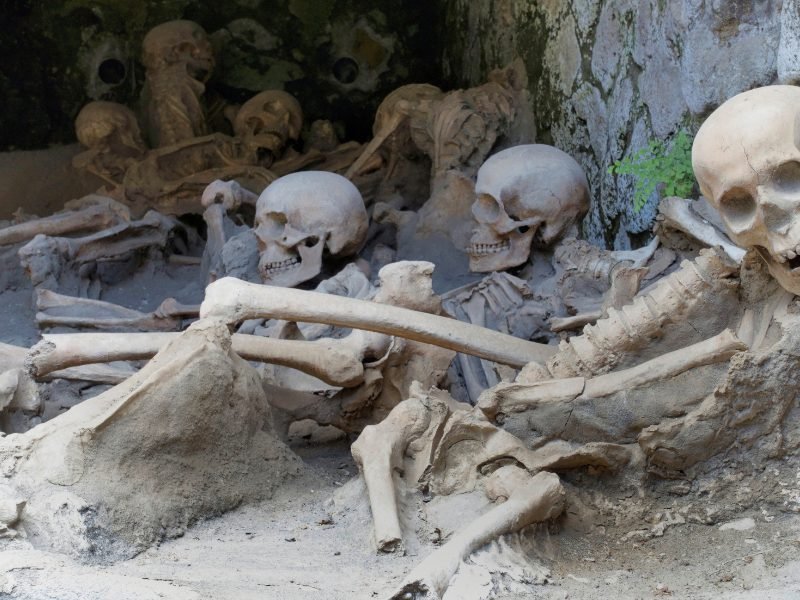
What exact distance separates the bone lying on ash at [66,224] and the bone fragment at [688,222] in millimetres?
2485

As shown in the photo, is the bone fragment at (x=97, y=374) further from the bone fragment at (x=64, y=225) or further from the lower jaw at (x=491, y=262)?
the bone fragment at (x=64, y=225)

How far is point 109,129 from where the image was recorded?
6.48m

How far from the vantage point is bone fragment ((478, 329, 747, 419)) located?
3.28 meters

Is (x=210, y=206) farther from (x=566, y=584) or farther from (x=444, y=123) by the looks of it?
(x=566, y=584)

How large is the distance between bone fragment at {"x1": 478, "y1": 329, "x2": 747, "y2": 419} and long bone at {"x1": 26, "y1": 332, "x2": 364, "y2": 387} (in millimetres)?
620

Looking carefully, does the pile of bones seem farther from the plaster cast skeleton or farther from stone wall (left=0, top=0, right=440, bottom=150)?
stone wall (left=0, top=0, right=440, bottom=150)

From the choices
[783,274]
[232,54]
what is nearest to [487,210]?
[783,274]

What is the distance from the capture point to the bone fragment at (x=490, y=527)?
277 centimetres

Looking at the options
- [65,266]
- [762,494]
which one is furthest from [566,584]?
Result: [65,266]

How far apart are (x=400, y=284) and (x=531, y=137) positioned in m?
2.00

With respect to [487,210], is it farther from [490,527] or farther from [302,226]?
[490,527]

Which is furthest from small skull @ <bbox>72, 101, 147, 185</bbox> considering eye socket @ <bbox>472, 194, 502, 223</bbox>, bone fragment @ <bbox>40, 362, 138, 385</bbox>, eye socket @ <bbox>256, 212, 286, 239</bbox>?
bone fragment @ <bbox>40, 362, 138, 385</bbox>

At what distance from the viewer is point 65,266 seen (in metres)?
5.52

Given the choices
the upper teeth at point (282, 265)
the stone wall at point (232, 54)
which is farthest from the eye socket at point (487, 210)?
the stone wall at point (232, 54)
